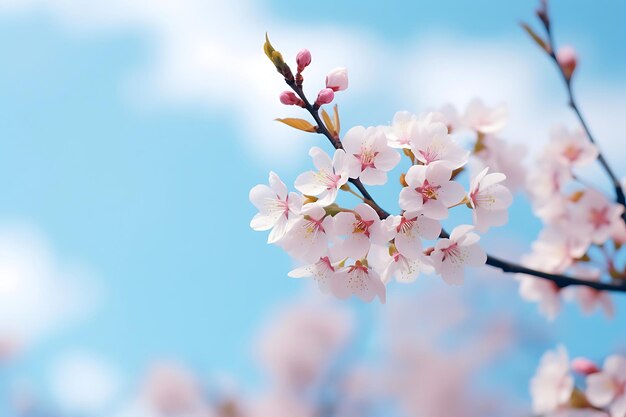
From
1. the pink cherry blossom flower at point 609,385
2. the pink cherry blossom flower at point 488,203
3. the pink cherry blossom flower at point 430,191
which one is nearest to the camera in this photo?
the pink cherry blossom flower at point 430,191

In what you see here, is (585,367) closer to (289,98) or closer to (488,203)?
(488,203)

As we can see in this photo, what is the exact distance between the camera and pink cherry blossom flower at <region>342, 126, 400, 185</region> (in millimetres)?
1003

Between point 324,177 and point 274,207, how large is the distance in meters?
0.10

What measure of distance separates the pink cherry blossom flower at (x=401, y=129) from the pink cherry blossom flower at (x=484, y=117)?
61 cm

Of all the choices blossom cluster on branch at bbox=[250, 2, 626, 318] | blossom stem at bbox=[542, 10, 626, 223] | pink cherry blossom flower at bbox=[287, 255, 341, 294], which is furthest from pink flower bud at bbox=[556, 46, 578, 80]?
pink cherry blossom flower at bbox=[287, 255, 341, 294]

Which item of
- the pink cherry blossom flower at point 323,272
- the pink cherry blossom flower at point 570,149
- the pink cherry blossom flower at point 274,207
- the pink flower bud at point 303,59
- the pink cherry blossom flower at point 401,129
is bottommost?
the pink cherry blossom flower at point 570,149

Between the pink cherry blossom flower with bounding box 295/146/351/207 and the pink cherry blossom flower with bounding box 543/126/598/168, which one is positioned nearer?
the pink cherry blossom flower with bounding box 295/146/351/207

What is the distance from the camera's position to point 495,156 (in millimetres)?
1737

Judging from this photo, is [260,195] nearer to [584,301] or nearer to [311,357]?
[584,301]

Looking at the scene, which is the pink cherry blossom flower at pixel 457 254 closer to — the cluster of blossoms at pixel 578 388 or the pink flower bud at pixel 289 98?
the pink flower bud at pixel 289 98

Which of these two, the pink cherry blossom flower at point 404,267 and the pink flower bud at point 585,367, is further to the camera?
the pink flower bud at point 585,367

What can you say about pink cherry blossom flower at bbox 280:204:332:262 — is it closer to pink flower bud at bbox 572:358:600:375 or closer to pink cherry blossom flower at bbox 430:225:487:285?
pink cherry blossom flower at bbox 430:225:487:285

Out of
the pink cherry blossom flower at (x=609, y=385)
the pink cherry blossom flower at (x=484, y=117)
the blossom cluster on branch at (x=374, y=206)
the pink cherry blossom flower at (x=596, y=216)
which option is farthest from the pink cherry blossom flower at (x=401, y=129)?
the pink cherry blossom flower at (x=609, y=385)

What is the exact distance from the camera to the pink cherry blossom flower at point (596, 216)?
1.65 metres
